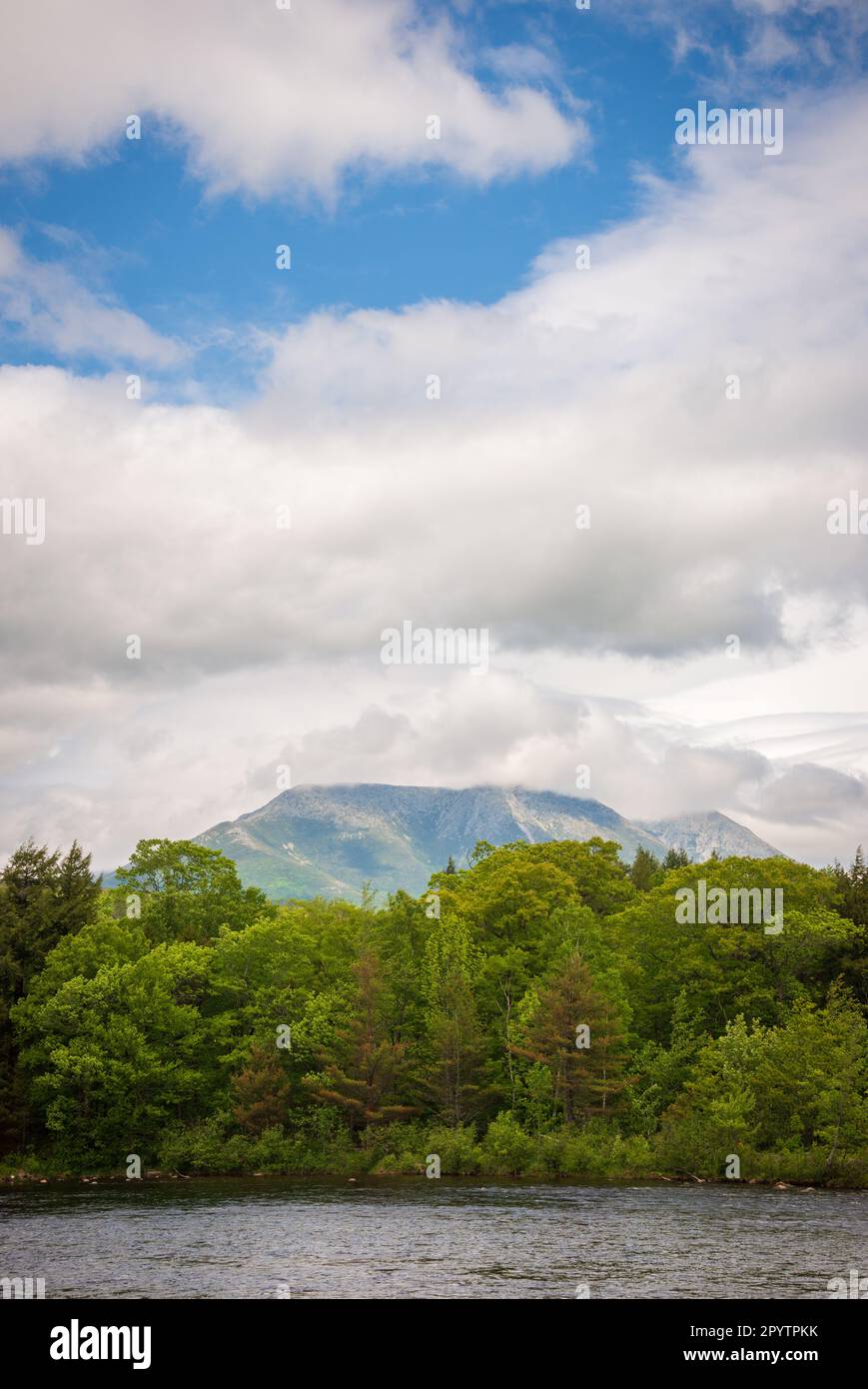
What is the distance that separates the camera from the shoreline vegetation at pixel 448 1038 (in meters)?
81.1

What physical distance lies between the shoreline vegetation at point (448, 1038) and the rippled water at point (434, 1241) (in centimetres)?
819

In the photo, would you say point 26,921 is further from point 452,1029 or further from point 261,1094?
point 452,1029

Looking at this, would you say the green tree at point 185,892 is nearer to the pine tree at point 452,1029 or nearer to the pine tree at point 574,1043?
the pine tree at point 452,1029

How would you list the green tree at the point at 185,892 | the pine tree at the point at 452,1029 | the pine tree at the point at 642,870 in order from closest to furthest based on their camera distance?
the pine tree at the point at 452,1029 < the green tree at the point at 185,892 < the pine tree at the point at 642,870

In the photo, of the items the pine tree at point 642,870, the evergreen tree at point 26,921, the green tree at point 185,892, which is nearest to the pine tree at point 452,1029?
the green tree at point 185,892

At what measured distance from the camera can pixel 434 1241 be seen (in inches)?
2008

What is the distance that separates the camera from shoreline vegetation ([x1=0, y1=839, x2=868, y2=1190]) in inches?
3194

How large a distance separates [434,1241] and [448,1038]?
39.0 meters

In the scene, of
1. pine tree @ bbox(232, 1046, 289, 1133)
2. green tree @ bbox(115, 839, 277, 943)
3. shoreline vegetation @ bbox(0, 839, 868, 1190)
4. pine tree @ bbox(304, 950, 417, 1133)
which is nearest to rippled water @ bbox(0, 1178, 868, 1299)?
shoreline vegetation @ bbox(0, 839, 868, 1190)

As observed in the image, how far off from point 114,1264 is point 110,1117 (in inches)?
1751

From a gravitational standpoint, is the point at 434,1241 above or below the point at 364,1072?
below

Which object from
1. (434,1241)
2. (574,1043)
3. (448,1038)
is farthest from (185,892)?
(434,1241)

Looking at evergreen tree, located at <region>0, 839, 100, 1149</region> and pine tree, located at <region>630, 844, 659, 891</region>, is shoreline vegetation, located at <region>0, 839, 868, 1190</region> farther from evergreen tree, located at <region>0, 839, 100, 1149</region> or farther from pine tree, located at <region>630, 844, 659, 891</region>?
pine tree, located at <region>630, 844, 659, 891</region>

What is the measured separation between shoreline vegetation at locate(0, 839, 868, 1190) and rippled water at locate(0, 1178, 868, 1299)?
819cm
